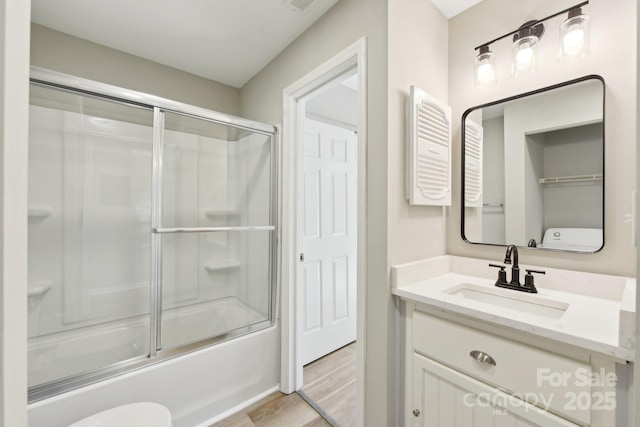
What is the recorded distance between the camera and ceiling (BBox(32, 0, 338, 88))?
155cm

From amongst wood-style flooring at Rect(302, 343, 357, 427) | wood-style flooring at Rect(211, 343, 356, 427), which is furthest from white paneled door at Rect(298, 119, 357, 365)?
wood-style flooring at Rect(211, 343, 356, 427)

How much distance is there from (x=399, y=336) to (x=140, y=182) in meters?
2.01

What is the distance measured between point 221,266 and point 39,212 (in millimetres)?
1130

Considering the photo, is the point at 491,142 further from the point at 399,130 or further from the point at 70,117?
the point at 70,117

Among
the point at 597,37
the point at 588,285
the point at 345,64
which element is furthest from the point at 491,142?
the point at 345,64

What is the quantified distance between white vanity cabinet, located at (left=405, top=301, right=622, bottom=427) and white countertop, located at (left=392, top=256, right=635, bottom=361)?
60 millimetres

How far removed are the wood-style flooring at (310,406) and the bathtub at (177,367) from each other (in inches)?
3.4

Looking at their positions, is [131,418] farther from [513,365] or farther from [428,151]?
[428,151]

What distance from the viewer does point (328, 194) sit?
2.41 meters

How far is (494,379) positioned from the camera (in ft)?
3.22

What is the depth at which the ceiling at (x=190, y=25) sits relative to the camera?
155cm

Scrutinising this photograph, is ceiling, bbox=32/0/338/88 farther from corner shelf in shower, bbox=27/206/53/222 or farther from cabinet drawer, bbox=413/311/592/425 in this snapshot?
cabinet drawer, bbox=413/311/592/425

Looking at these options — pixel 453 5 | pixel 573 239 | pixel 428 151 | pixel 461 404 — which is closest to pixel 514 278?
pixel 573 239

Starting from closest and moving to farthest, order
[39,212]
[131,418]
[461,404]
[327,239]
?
[461,404] < [131,418] < [39,212] < [327,239]
